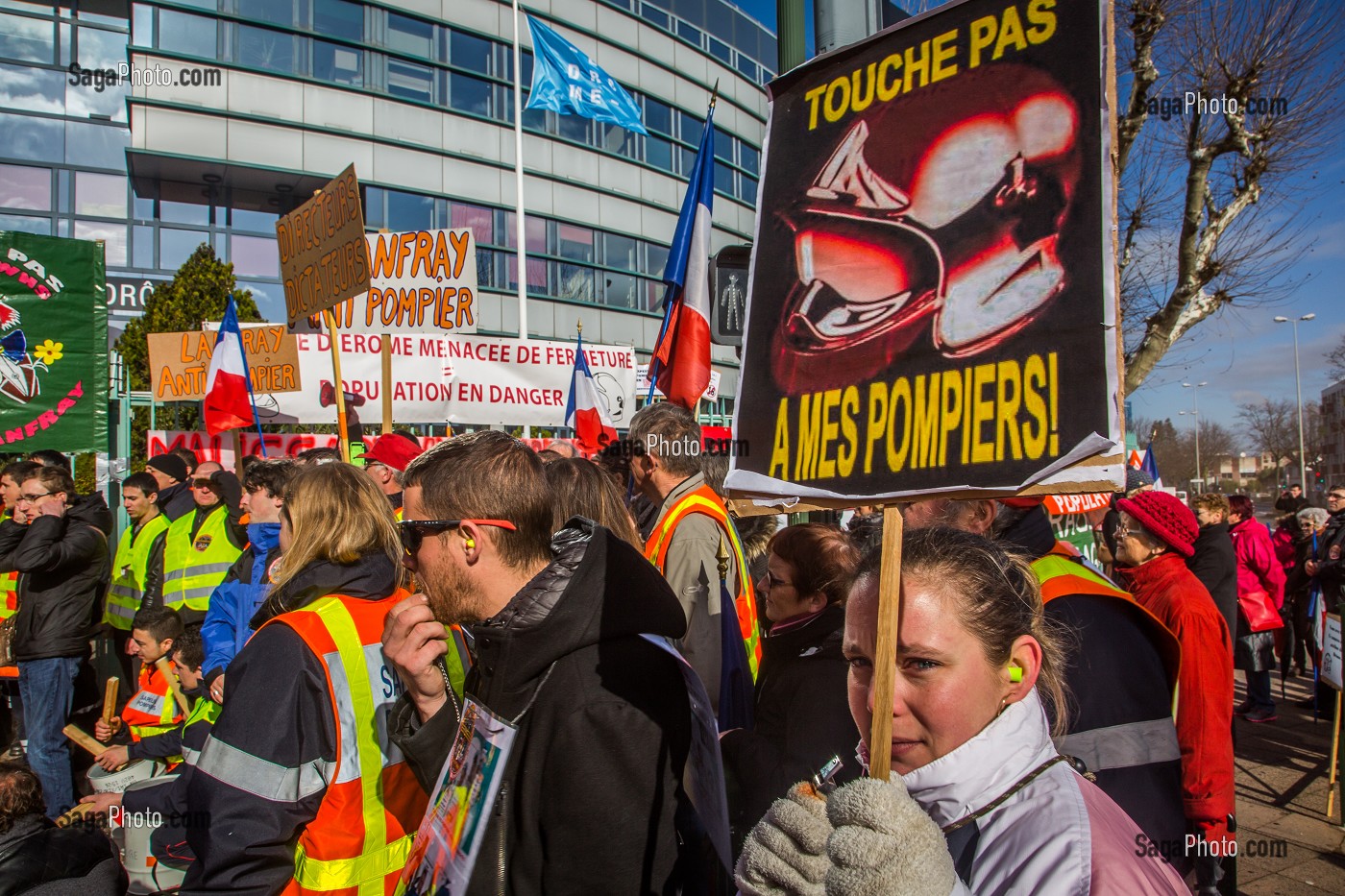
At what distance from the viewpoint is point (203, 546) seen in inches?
217

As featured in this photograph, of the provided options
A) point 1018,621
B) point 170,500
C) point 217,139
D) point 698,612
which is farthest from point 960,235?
point 217,139

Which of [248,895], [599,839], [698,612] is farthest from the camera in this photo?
[698,612]

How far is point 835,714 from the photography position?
233cm

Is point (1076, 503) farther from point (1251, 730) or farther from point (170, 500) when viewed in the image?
point (170, 500)

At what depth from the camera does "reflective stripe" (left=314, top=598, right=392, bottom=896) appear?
225cm

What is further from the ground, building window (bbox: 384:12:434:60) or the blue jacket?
building window (bbox: 384:12:434:60)

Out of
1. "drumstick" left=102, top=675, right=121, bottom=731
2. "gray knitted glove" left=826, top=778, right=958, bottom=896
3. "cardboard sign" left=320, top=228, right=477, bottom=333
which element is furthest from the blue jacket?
"gray knitted glove" left=826, top=778, right=958, bottom=896

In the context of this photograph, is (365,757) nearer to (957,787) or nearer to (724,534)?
(957,787)

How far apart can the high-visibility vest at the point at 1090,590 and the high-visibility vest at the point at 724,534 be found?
1411mm

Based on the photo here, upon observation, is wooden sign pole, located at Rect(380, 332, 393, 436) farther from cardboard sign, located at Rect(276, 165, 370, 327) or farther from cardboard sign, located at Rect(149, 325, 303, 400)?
cardboard sign, located at Rect(149, 325, 303, 400)

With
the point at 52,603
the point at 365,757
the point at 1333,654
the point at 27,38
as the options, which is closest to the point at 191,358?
the point at 52,603

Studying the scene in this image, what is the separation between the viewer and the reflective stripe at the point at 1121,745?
220cm

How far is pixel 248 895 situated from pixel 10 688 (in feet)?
22.8

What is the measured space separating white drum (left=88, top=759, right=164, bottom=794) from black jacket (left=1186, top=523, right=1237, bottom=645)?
21.0ft
